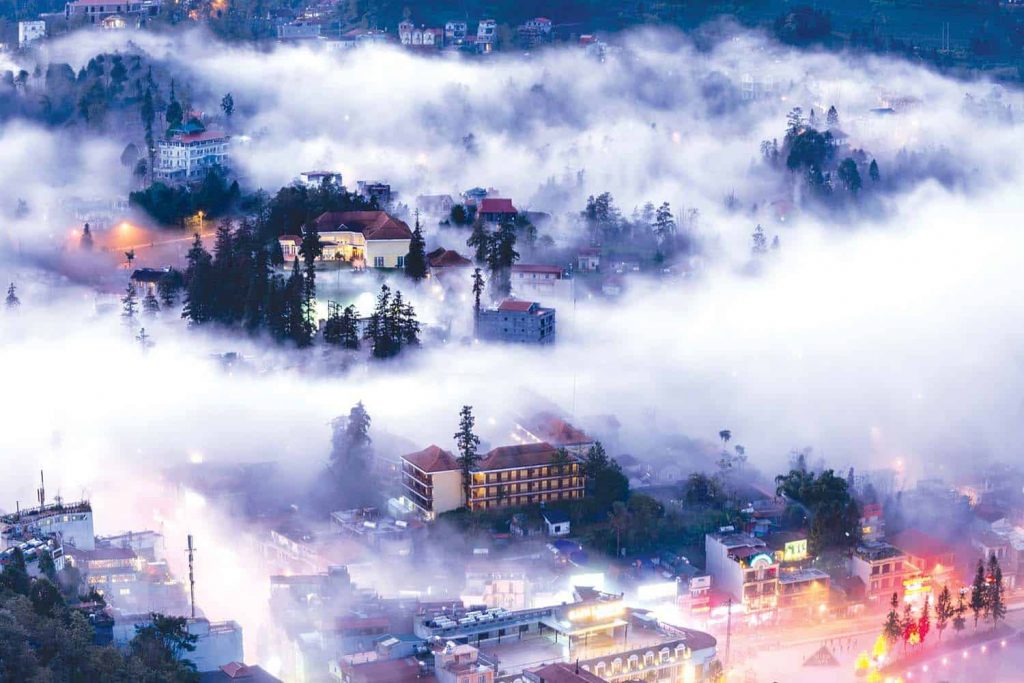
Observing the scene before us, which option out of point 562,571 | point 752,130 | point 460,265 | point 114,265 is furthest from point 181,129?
point 562,571

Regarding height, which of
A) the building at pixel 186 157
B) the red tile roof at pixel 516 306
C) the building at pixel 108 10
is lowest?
the red tile roof at pixel 516 306

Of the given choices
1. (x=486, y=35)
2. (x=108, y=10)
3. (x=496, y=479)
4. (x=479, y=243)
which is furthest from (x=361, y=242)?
(x=486, y=35)

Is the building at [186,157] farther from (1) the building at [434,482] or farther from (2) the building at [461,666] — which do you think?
(2) the building at [461,666]

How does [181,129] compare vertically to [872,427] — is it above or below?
above

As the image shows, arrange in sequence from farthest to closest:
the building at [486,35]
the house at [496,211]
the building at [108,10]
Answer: the building at [486,35]
the building at [108,10]
the house at [496,211]

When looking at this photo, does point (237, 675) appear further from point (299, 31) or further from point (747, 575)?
point (299, 31)

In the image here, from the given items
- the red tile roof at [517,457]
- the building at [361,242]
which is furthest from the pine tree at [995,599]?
the building at [361,242]

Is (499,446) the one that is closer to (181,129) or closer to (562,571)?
(562,571)
